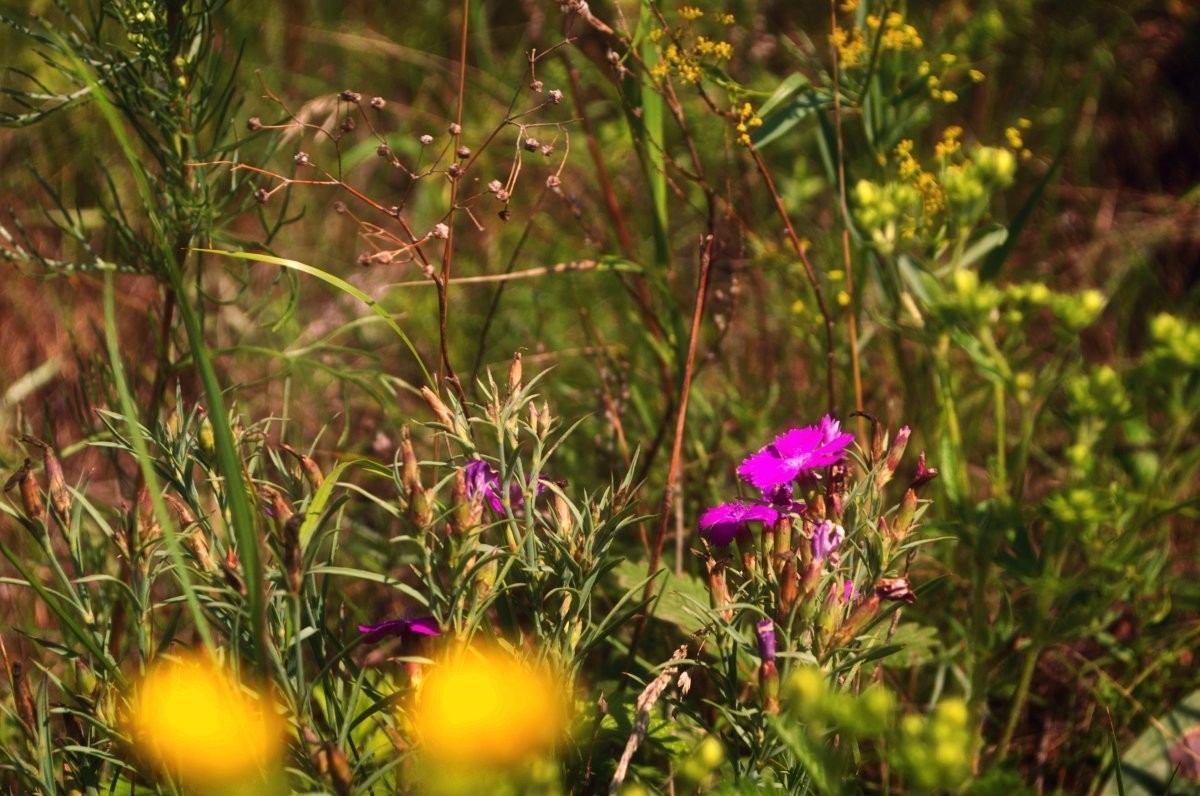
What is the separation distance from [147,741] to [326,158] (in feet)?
8.57

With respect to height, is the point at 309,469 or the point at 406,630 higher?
the point at 309,469

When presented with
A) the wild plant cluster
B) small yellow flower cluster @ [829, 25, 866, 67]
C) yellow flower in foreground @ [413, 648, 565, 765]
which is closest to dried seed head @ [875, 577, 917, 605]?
the wild plant cluster

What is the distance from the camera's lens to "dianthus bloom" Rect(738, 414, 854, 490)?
1.34m

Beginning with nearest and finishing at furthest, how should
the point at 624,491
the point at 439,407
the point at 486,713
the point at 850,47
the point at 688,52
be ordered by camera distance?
1. the point at 486,713
2. the point at 439,407
3. the point at 624,491
4. the point at 688,52
5. the point at 850,47

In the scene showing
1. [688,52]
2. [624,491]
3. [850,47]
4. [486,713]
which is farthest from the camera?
[850,47]

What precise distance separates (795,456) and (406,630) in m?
0.58

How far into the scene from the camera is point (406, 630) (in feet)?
4.44

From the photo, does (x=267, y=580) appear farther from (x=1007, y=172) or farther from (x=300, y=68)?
(x=300, y=68)

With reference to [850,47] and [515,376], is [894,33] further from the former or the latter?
[515,376]

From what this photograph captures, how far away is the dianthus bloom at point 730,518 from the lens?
131 centimetres

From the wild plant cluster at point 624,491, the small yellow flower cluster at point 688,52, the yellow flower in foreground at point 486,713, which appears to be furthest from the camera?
the small yellow flower cluster at point 688,52

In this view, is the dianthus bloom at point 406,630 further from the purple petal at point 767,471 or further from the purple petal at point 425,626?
the purple petal at point 767,471

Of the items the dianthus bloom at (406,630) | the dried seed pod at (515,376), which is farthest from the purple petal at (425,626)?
the dried seed pod at (515,376)

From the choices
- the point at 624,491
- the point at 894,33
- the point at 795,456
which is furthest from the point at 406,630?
the point at 894,33
